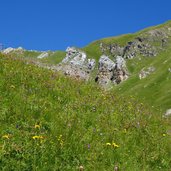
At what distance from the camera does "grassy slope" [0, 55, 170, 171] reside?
10.4 meters

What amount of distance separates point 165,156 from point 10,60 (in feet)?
29.2

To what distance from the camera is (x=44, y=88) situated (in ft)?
53.3

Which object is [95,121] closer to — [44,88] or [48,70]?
[44,88]

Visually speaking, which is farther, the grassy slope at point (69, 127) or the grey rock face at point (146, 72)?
the grey rock face at point (146, 72)

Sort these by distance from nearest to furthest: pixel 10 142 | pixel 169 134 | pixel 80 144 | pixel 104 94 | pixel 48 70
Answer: pixel 10 142, pixel 80 144, pixel 169 134, pixel 104 94, pixel 48 70

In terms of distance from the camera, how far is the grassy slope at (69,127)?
10422 millimetres

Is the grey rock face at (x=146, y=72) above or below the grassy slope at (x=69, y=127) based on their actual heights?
above

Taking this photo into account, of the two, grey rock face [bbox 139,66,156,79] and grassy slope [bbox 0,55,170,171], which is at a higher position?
grey rock face [bbox 139,66,156,79]

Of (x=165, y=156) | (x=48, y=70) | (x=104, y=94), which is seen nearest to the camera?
(x=165, y=156)

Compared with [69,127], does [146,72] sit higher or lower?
higher

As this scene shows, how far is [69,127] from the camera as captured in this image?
12578 mm

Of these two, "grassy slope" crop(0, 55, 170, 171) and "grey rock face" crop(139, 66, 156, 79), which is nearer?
"grassy slope" crop(0, 55, 170, 171)

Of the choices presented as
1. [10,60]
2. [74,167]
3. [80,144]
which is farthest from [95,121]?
[10,60]

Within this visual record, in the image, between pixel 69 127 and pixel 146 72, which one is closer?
pixel 69 127
